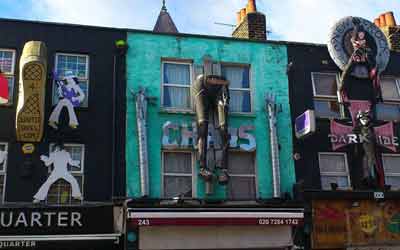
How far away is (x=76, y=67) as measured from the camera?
49.8 feet

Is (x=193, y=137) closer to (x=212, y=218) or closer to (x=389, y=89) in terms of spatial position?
(x=212, y=218)

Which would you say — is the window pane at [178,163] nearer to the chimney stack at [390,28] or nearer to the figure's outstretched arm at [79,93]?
the figure's outstretched arm at [79,93]

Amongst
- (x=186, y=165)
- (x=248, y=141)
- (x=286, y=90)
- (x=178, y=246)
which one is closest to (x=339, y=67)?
(x=286, y=90)

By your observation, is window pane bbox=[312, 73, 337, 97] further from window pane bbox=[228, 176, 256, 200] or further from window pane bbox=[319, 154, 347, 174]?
window pane bbox=[228, 176, 256, 200]

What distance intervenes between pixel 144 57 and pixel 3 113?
4.08 metres

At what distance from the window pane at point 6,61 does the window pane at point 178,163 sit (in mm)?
4755

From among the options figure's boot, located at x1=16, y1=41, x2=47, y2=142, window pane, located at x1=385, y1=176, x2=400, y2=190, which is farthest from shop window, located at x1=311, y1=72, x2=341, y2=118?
figure's boot, located at x1=16, y1=41, x2=47, y2=142

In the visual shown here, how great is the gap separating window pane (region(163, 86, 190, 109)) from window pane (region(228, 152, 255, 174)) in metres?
1.94

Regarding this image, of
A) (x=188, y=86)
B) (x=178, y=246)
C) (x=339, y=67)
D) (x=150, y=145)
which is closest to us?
(x=178, y=246)

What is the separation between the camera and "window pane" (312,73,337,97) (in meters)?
16.8

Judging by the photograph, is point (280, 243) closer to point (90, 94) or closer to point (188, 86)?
point (188, 86)

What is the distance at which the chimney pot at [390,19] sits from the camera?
61.9ft

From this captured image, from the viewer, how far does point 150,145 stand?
48.4ft

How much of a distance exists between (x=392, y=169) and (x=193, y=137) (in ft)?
20.2
